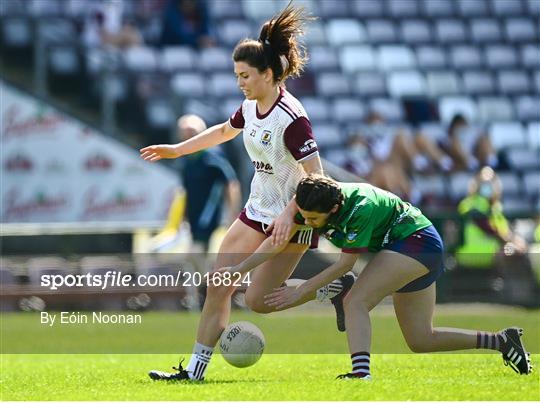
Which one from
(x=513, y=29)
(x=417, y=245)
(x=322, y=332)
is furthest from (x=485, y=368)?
(x=513, y=29)

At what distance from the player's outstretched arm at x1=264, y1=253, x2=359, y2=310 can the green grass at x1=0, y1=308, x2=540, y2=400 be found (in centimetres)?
52

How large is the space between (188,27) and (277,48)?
45.5 feet

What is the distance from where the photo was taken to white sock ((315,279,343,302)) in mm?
8906

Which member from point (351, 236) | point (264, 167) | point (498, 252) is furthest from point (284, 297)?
point (498, 252)

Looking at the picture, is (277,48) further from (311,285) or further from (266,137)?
(311,285)

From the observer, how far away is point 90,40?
21.0 meters

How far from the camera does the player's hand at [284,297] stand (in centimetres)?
833

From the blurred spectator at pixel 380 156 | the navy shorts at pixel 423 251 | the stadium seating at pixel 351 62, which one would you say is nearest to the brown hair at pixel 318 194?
the navy shorts at pixel 423 251

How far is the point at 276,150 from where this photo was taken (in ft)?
27.8

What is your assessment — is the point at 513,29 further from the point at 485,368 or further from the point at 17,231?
the point at 485,368

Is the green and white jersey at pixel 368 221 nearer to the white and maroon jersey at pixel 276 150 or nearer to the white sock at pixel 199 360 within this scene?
the white and maroon jersey at pixel 276 150

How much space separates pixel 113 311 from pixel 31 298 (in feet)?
5.29

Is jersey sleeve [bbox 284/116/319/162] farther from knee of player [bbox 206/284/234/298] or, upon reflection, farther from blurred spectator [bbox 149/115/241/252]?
blurred spectator [bbox 149/115/241/252]

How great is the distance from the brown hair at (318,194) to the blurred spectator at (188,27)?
14.1 metres
